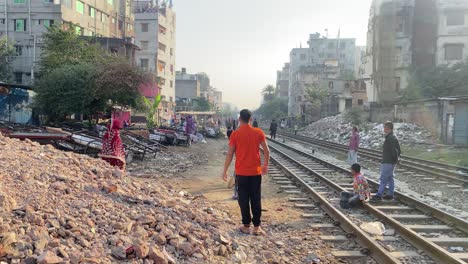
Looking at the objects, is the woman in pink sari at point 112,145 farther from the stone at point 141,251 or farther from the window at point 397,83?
the window at point 397,83

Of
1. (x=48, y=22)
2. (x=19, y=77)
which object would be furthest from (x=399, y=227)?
(x=19, y=77)

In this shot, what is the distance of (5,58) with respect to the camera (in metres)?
36.4

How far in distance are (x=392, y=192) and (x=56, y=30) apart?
27419 mm

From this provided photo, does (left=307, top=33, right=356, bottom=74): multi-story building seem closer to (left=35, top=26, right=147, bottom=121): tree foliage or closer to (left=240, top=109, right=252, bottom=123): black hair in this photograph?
(left=35, top=26, right=147, bottom=121): tree foliage

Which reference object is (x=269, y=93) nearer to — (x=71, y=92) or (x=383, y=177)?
(x=71, y=92)

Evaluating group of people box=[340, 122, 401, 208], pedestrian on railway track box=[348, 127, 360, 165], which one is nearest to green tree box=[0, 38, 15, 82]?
pedestrian on railway track box=[348, 127, 360, 165]

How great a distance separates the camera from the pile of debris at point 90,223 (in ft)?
13.2

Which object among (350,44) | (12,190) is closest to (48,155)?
(12,190)

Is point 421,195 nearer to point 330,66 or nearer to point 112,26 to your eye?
point 112,26

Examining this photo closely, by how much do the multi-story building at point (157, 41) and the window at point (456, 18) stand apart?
33.2m

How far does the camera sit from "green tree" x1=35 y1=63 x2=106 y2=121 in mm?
21109

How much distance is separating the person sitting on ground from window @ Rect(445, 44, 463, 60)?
131ft

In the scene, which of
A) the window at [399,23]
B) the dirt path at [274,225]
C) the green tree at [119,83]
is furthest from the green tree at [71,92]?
the window at [399,23]

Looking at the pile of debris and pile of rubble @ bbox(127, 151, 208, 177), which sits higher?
the pile of debris
